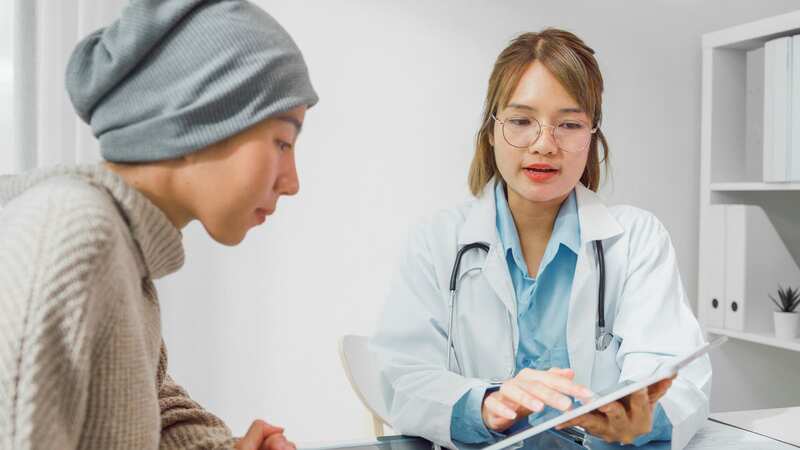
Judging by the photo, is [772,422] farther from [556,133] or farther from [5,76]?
[5,76]

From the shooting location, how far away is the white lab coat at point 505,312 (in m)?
1.29

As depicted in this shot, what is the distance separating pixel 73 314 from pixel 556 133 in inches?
40.5

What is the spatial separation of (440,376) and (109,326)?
75 cm

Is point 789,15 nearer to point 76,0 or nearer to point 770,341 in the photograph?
point 770,341

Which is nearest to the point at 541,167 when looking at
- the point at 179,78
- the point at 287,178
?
the point at 287,178

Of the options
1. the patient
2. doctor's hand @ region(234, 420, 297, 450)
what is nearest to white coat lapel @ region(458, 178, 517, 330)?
doctor's hand @ region(234, 420, 297, 450)

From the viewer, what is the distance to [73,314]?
57 cm

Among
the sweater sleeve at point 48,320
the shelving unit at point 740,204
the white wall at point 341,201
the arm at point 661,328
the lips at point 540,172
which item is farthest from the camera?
the shelving unit at point 740,204

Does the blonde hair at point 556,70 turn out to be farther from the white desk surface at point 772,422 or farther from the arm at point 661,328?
the white desk surface at point 772,422

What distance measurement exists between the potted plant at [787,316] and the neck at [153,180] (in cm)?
213

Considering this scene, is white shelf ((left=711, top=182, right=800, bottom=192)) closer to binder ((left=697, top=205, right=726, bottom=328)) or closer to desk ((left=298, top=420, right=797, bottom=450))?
binder ((left=697, top=205, right=726, bottom=328))

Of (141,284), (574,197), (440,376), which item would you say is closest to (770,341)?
(574,197)

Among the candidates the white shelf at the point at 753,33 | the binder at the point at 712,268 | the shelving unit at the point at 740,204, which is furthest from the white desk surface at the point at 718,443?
the white shelf at the point at 753,33

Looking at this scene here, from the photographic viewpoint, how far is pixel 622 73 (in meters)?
2.57
